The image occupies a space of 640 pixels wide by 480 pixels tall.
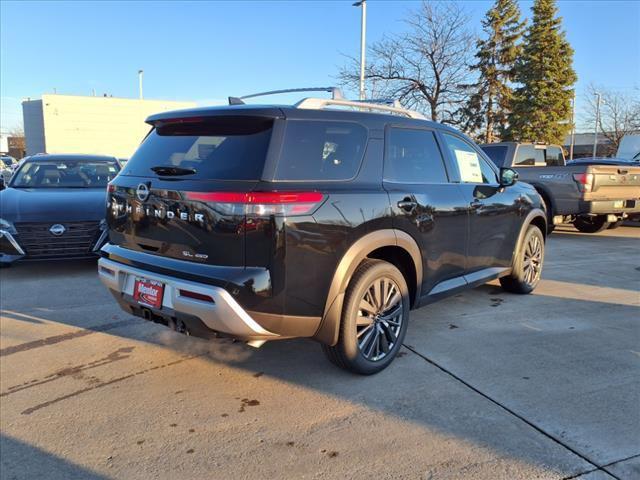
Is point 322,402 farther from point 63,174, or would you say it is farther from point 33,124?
point 33,124

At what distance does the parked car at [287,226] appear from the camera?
9.69 ft

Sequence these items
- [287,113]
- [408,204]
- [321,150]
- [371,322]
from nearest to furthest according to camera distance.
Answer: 1. [287,113]
2. [321,150]
3. [371,322]
4. [408,204]

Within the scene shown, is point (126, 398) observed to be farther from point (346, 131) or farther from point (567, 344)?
point (567, 344)

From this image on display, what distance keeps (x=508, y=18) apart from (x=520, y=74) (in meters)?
3.66

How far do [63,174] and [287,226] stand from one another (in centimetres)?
617

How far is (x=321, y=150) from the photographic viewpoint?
3281 millimetres

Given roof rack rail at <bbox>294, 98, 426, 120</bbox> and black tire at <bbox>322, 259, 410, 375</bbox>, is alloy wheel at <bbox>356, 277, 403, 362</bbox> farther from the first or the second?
roof rack rail at <bbox>294, 98, 426, 120</bbox>

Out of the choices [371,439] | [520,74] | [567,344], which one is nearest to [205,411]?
[371,439]

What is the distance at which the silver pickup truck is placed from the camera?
971cm

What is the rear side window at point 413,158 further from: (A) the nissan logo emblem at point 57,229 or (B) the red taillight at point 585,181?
(B) the red taillight at point 585,181

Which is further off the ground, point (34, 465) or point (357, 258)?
point (357, 258)

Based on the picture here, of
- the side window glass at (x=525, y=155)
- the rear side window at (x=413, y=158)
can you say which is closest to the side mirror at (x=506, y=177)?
the rear side window at (x=413, y=158)

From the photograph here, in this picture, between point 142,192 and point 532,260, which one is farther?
point 532,260

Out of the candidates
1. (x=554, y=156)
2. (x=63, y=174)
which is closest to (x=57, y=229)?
(x=63, y=174)
